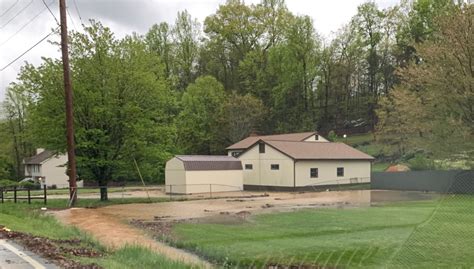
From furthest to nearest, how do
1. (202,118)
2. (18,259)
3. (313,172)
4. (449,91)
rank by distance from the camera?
1. (202,118)
2. (313,172)
3. (449,91)
4. (18,259)

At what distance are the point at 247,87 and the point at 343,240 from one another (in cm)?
6634

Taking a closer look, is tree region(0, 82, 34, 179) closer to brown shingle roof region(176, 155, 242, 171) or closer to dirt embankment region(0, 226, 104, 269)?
brown shingle roof region(176, 155, 242, 171)

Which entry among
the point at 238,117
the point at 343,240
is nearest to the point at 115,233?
the point at 343,240

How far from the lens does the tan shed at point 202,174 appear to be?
150ft

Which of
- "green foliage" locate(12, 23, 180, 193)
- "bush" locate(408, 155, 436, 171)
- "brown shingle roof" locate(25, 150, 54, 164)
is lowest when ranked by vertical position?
"bush" locate(408, 155, 436, 171)

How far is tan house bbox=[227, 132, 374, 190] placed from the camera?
49.2m

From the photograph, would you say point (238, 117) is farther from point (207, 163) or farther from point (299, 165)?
point (207, 163)

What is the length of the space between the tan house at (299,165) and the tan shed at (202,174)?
2.71 metres

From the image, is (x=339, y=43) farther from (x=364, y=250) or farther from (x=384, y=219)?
(x=364, y=250)

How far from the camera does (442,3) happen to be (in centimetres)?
6869

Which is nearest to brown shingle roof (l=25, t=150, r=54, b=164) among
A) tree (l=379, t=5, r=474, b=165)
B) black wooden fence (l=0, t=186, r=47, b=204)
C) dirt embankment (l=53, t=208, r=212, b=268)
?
Result: black wooden fence (l=0, t=186, r=47, b=204)

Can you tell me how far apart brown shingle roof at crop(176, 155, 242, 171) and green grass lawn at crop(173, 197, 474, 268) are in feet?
80.7

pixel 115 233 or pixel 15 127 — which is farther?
pixel 15 127

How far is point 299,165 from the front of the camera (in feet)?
161
